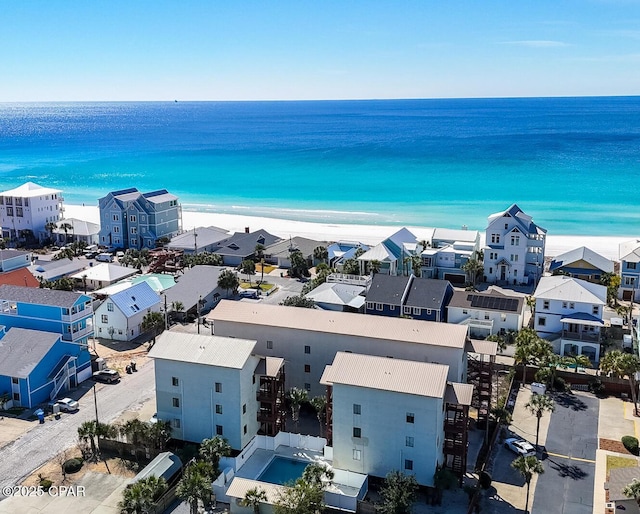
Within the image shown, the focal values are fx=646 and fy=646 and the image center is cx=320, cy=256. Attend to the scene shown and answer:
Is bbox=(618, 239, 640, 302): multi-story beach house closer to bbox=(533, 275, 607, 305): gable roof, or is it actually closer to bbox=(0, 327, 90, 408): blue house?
bbox=(533, 275, 607, 305): gable roof

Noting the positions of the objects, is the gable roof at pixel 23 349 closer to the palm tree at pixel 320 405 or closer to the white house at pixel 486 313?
the palm tree at pixel 320 405

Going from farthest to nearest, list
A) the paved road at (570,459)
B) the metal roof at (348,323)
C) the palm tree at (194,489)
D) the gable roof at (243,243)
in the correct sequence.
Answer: the gable roof at (243,243)
the metal roof at (348,323)
the paved road at (570,459)
the palm tree at (194,489)

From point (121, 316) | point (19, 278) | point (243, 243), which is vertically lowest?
point (121, 316)

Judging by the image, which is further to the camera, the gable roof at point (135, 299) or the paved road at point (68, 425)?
the gable roof at point (135, 299)

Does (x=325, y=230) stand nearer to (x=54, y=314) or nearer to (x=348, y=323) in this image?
(x=348, y=323)

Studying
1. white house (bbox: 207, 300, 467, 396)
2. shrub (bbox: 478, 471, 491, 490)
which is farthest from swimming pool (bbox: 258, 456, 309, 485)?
shrub (bbox: 478, 471, 491, 490)

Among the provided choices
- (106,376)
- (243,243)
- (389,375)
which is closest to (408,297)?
(389,375)

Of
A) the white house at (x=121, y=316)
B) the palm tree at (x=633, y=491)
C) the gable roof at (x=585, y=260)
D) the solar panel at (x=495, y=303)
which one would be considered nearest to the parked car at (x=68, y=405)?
the white house at (x=121, y=316)
